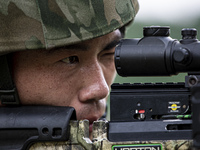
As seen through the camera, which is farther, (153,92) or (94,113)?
(94,113)

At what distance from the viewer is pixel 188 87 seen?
10.0 feet

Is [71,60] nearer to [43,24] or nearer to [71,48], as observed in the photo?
[71,48]

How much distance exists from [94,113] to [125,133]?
2.14ft

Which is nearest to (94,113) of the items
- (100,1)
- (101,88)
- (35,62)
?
(101,88)

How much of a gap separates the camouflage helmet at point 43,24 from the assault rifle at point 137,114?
0.38 metres

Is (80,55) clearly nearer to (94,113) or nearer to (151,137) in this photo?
(94,113)

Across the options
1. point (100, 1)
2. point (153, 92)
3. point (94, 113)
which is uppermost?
point (100, 1)

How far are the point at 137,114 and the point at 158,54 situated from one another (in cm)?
37

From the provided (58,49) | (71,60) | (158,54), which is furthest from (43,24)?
(158,54)

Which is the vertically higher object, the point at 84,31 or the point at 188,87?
the point at 84,31

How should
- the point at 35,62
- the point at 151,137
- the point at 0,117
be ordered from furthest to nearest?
the point at 35,62, the point at 0,117, the point at 151,137

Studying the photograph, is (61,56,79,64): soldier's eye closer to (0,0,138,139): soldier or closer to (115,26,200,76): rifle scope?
(0,0,138,139): soldier

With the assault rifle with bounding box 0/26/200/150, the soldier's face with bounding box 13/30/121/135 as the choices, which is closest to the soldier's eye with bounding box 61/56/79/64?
the soldier's face with bounding box 13/30/121/135

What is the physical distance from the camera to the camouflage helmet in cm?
334
